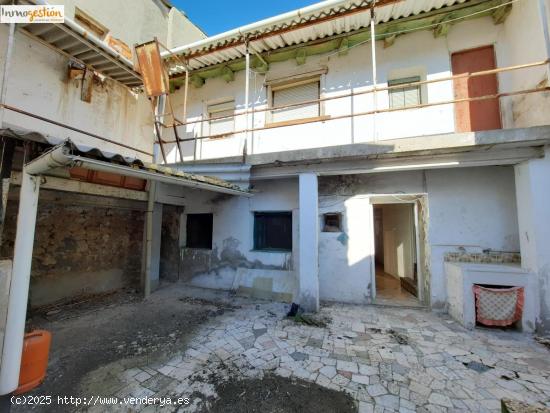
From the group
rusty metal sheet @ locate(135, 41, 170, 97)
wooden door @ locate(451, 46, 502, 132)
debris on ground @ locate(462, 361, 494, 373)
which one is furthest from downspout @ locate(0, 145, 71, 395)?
wooden door @ locate(451, 46, 502, 132)

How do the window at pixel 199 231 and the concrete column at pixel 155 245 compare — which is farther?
the window at pixel 199 231

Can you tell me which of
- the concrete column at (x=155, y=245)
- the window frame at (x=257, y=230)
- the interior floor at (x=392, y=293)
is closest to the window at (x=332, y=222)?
the window frame at (x=257, y=230)

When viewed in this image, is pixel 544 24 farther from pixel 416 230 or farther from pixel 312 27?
pixel 416 230

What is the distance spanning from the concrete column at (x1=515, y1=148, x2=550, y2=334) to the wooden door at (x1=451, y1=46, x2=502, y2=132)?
1430 mm

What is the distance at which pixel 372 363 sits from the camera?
3404mm

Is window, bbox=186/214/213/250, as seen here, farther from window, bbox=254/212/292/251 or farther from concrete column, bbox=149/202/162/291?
window, bbox=254/212/292/251

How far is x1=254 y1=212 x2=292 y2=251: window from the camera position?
6848mm

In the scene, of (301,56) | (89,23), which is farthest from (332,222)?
(89,23)

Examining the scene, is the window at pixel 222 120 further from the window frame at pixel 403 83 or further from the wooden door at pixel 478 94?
the wooden door at pixel 478 94

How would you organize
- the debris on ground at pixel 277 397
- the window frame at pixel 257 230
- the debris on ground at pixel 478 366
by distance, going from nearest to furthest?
the debris on ground at pixel 277 397, the debris on ground at pixel 478 366, the window frame at pixel 257 230

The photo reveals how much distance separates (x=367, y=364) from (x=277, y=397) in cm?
141

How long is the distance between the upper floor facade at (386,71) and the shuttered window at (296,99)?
29mm

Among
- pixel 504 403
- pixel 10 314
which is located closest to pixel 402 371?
pixel 504 403

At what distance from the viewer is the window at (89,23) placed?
6.52 m
